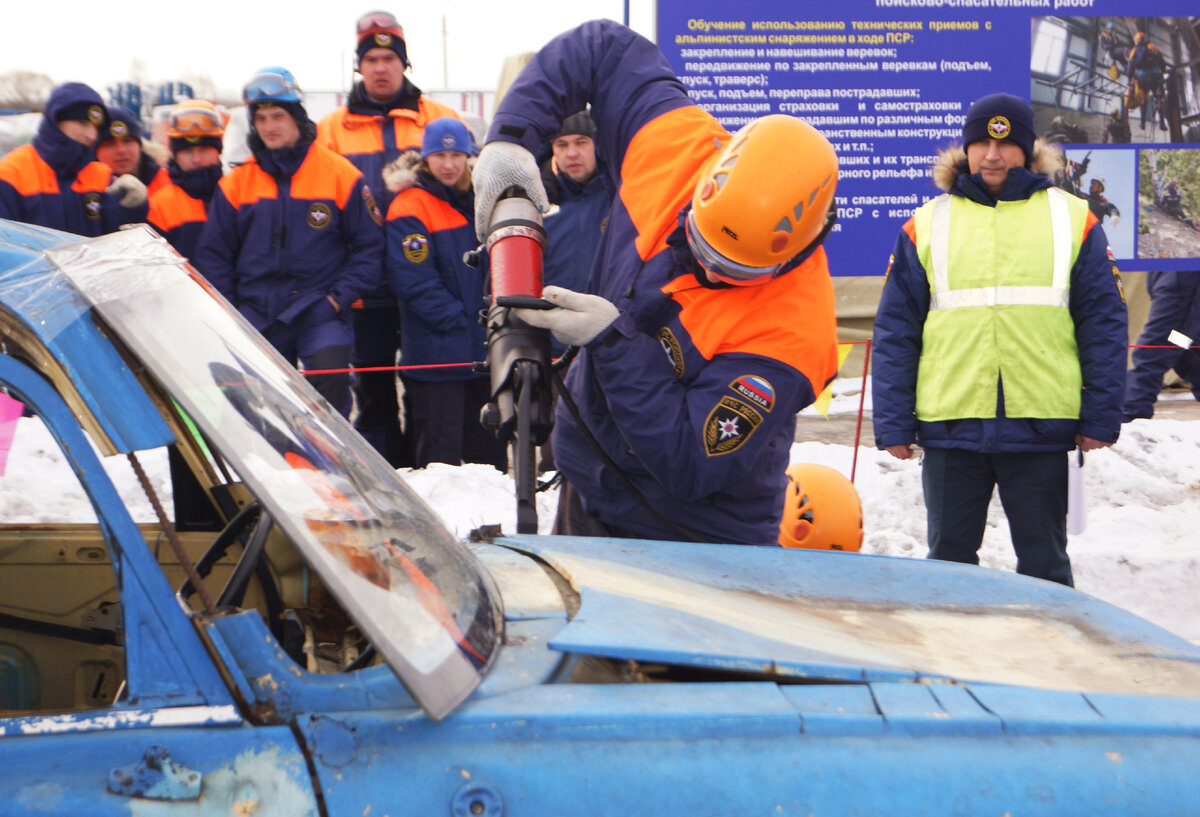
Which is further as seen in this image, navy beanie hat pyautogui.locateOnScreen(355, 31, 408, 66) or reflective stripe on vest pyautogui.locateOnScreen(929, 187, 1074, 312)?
navy beanie hat pyautogui.locateOnScreen(355, 31, 408, 66)

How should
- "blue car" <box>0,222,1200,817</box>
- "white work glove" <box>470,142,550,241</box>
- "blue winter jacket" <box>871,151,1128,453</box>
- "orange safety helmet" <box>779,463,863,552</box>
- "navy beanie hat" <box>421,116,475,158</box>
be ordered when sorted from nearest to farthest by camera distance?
1. "blue car" <box>0,222,1200,817</box>
2. "white work glove" <box>470,142,550,241</box>
3. "blue winter jacket" <box>871,151,1128,453</box>
4. "orange safety helmet" <box>779,463,863,552</box>
5. "navy beanie hat" <box>421,116,475,158</box>

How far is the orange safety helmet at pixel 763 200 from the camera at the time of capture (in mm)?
2539

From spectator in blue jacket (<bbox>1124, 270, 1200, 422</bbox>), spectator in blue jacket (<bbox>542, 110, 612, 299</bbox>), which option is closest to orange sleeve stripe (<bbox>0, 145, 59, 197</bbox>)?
spectator in blue jacket (<bbox>542, 110, 612, 299</bbox>)

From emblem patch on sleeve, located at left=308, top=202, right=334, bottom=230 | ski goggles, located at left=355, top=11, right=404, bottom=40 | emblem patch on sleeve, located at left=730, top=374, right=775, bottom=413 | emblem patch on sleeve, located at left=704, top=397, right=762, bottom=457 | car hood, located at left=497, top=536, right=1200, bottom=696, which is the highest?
ski goggles, located at left=355, top=11, right=404, bottom=40

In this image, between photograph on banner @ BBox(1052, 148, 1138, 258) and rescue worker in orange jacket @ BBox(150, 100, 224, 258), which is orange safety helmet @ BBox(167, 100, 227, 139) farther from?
photograph on banner @ BBox(1052, 148, 1138, 258)

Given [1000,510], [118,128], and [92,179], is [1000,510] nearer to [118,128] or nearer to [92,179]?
[92,179]

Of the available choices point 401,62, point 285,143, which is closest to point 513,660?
point 285,143

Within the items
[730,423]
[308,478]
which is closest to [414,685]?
[308,478]

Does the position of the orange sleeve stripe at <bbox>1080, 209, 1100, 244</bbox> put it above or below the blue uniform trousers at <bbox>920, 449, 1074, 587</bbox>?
above

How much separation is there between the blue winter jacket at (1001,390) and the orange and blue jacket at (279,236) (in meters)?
2.47

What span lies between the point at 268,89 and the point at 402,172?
2.61 ft

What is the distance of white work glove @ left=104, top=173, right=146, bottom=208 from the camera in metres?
5.16

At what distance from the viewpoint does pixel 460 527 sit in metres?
Result: 4.93

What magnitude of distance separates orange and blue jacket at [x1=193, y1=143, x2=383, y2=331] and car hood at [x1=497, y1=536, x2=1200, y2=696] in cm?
301
